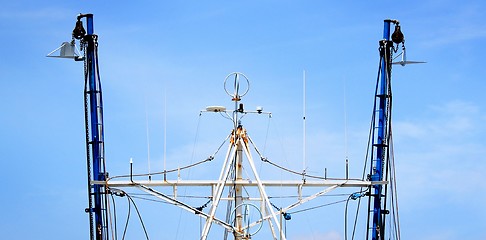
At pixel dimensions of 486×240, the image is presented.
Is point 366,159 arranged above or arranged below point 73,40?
below

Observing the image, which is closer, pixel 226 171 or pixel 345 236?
pixel 226 171

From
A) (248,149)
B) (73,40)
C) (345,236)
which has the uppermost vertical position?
(73,40)

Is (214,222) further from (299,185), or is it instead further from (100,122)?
(100,122)

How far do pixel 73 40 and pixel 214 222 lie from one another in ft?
31.7

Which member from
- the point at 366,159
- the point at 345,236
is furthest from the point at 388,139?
the point at 345,236

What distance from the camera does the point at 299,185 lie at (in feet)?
159

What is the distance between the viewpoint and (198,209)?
4794 centimetres

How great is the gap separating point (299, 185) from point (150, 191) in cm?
548

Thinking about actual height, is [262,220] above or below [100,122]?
Answer: below

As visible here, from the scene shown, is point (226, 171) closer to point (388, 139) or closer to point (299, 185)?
point (299, 185)

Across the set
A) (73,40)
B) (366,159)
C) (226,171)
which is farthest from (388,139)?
(73,40)

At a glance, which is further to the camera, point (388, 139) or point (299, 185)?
point (388, 139)

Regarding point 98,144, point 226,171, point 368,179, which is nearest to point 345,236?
point 368,179

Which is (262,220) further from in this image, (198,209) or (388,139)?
(388,139)
